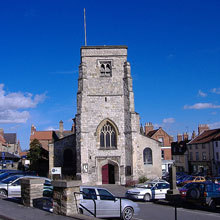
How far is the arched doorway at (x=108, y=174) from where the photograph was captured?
105 feet

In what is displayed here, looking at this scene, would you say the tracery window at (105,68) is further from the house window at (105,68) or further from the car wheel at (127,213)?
the car wheel at (127,213)

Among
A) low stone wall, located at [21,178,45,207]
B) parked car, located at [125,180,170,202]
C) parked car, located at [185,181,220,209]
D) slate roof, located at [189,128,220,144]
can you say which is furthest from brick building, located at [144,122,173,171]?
low stone wall, located at [21,178,45,207]

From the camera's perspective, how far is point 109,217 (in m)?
12.4

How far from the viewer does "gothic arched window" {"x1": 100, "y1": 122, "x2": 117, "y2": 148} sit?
32.3 meters

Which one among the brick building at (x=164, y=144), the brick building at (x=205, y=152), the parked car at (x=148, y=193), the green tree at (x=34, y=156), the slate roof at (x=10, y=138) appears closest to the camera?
the parked car at (x=148, y=193)

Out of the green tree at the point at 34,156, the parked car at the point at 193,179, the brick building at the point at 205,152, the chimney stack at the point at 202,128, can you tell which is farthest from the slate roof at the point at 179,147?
the green tree at the point at 34,156

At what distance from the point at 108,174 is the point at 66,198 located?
22.6 m

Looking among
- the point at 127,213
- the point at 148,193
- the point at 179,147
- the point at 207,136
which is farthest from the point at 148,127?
the point at 127,213

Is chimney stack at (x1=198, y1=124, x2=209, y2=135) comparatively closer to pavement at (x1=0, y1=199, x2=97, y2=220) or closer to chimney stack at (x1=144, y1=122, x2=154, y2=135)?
chimney stack at (x1=144, y1=122, x2=154, y2=135)

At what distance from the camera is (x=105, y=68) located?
110ft

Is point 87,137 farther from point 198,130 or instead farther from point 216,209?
point 198,130

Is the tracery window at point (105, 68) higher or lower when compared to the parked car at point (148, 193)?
higher

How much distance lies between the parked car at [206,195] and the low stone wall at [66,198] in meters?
8.23

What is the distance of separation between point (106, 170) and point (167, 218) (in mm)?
19316
